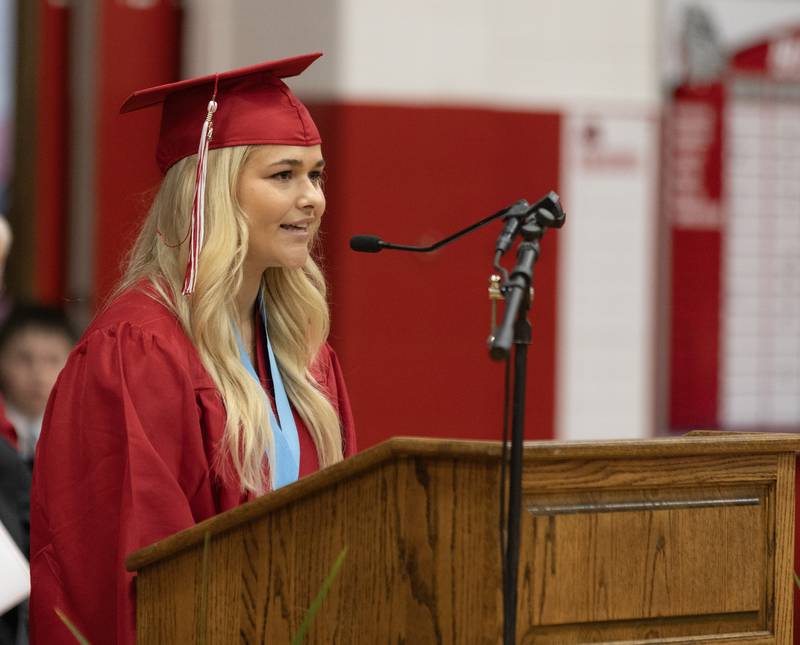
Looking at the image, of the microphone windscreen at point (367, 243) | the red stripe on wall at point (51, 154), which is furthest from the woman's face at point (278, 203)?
the red stripe on wall at point (51, 154)

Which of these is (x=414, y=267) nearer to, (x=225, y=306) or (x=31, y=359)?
(x=31, y=359)

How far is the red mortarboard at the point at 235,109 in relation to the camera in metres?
2.85

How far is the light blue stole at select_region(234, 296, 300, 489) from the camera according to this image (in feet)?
9.18

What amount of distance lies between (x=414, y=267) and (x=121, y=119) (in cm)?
137

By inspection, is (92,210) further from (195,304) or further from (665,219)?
(195,304)

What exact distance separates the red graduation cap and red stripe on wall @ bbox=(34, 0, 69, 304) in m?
3.43

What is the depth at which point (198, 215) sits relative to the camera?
2748mm

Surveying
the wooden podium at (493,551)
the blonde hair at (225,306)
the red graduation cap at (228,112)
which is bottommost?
the wooden podium at (493,551)

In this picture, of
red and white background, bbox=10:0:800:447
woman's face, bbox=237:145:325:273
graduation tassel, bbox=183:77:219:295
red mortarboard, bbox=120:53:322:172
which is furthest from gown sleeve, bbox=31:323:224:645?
red and white background, bbox=10:0:800:447

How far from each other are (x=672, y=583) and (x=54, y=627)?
3.53 ft

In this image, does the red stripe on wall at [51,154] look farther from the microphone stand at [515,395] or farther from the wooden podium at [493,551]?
the microphone stand at [515,395]

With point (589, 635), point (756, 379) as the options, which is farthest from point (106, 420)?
point (756, 379)

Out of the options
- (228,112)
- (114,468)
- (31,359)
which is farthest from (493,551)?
(31,359)

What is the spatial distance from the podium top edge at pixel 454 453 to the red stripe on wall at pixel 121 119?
13.0 ft
